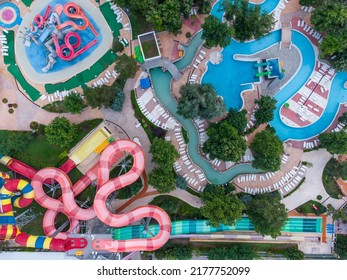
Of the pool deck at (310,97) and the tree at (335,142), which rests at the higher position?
the pool deck at (310,97)

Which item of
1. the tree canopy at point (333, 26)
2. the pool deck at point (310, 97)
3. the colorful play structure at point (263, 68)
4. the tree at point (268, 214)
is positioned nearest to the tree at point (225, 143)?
the tree at point (268, 214)

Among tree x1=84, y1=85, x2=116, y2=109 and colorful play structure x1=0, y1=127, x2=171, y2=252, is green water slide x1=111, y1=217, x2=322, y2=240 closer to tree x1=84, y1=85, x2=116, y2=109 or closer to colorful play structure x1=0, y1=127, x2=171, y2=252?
colorful play structure x1=0, y1=127, x2=171, y2=252

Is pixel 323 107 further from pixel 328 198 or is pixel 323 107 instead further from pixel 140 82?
pixel 140 82

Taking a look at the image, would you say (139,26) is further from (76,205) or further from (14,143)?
(76,205)

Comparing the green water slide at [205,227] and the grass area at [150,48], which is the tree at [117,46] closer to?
the grass area at [150,48]

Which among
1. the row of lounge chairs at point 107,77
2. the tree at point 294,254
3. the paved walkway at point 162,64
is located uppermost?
the paved walkway at point 162,64

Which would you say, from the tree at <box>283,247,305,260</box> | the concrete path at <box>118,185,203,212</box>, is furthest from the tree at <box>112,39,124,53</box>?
the tree at <box>283,247,305,260</box>

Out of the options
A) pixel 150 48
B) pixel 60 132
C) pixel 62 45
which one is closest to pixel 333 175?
pixel 150 48
